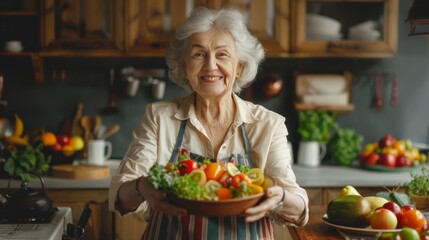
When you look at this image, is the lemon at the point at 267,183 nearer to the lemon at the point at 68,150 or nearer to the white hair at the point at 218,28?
the white hair at the point at 218,28

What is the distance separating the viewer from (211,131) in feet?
6.91

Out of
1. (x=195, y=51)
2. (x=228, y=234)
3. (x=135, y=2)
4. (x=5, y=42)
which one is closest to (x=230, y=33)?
(x=195, y=51)

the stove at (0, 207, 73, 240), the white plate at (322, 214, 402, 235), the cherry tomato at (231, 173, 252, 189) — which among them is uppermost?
the cherry tomato at (231, 173, 252, 189)

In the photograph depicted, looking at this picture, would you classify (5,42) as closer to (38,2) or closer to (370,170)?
(38,2)

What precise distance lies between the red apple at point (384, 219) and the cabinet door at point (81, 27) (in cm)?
210

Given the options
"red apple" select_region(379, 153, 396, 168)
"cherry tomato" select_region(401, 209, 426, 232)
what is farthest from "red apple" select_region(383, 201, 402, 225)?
"red apple" select_region(379, 153, 396, 168)

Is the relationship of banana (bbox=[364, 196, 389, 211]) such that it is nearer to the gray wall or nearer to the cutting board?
the cutting board

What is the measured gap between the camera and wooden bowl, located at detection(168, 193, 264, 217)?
5.02ft

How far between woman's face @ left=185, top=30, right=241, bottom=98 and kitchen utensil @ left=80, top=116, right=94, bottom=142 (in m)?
1.97

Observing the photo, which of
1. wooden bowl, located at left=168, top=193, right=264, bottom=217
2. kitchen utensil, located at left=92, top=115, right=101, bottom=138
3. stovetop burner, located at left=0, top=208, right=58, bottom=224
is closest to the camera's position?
wooden bowl, located at left=168, top=193, right=264, bottom=217

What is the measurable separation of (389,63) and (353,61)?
0.25m

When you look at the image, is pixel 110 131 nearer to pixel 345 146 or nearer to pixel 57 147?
pixel 57 147

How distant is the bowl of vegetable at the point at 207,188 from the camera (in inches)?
60.4

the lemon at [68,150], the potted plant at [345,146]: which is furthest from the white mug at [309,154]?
the lemon at [68,150]
